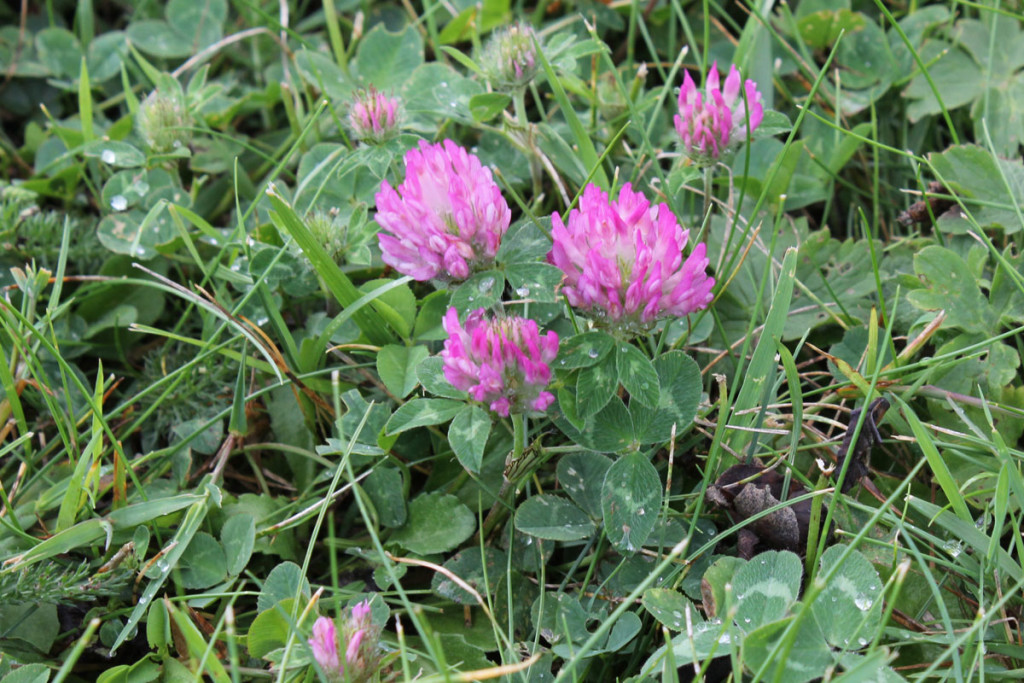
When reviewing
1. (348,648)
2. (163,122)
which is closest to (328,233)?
(163,122)

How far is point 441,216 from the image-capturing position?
1515mm

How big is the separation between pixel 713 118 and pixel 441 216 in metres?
0.70

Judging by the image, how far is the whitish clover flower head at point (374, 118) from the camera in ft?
6.56

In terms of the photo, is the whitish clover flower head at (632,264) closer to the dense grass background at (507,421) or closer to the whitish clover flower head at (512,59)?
the dense grass background at (507,421)

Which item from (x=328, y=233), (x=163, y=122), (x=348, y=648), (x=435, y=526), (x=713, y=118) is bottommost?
(x=435, y=526)

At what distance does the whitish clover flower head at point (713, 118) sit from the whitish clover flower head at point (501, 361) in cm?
69

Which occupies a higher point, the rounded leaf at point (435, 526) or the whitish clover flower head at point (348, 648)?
the whitish clover flower head at point (348, 648)

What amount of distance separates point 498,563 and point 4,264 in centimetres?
157

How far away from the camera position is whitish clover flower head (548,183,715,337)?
141 cm

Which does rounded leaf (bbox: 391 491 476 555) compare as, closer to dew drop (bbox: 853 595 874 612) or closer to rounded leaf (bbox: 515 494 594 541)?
rounded leaf (bbox: 515 494 594 541)

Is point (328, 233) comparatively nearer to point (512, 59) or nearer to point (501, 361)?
point (512, 59)

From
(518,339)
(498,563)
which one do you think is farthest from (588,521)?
(518,339)

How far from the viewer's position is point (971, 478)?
5.39 ft

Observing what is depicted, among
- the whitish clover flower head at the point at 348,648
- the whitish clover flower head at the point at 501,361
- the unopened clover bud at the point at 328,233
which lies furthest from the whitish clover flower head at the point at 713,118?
the whitish clover flower head at the point at 348,648
